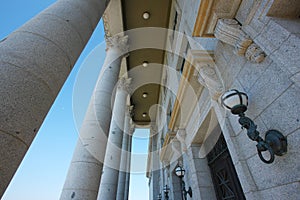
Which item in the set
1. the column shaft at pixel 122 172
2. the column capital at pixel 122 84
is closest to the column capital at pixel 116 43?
the column capital at pixel 122 84

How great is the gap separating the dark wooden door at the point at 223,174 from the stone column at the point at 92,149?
3333 mm

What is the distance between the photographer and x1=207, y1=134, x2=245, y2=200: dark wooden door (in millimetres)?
3736

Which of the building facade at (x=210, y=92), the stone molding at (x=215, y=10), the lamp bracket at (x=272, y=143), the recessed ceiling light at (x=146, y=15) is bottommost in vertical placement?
the lamp bracket at (x=272, y=143)

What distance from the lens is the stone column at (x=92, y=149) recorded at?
3.19 m

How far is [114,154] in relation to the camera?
7.78m

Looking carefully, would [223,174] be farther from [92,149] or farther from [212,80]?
[92,149]

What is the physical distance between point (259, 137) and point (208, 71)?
5.68 feet

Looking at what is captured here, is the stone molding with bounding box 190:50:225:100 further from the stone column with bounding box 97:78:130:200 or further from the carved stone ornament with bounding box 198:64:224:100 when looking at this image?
the stone column with bounding box 97:78:130:200

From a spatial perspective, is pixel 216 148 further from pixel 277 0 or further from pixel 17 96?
pixel 17 96

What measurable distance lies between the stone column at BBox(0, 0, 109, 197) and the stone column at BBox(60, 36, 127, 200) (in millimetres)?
2198

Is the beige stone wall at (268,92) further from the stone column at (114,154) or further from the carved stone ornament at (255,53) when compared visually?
the stone column at (114,154)

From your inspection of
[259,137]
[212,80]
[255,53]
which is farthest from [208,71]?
[259,137]

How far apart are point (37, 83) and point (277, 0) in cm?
299

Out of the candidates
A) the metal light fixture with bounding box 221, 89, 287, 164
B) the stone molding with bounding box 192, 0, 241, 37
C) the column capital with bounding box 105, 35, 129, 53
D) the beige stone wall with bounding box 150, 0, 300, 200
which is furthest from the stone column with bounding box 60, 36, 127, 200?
the stone molding with bounding box 192, 0, 241, 37
